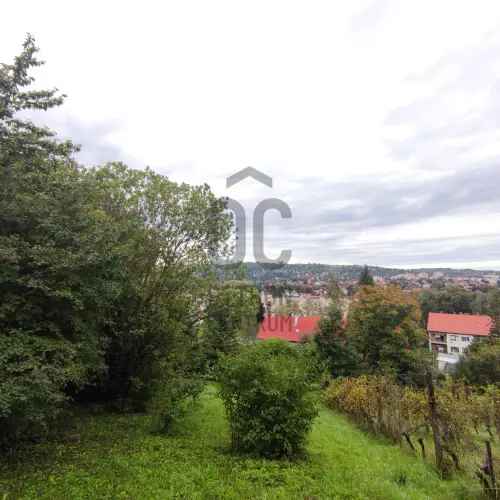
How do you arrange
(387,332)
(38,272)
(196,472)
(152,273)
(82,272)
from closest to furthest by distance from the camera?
(196,472) → (38,272) → (82,272) → (152,273) → (387,332)

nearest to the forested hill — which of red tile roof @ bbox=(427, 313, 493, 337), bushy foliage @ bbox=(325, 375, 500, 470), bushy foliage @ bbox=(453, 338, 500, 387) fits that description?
bushy foliage @ bbox=(325, 375, 500, 470)

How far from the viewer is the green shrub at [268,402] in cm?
532

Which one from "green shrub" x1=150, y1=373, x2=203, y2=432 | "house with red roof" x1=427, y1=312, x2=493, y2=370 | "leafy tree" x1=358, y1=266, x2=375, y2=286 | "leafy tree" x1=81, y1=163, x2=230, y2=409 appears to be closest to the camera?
"green shrub" x1=150, y1=373, x2=203, y2=432

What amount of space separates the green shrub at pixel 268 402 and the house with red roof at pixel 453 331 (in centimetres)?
3645

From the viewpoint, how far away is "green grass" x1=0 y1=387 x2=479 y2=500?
4109 millimetres

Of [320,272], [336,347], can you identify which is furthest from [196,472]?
[320,272]

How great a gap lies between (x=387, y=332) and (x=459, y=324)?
25981 mm

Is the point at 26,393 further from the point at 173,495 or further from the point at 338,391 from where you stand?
the point at 338,391

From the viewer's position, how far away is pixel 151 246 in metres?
8.52

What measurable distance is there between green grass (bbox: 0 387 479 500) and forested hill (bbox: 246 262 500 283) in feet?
22.0

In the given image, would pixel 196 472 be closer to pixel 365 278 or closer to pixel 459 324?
pixel 365 278

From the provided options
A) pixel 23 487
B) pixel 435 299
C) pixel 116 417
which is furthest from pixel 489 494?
pixel 435 299

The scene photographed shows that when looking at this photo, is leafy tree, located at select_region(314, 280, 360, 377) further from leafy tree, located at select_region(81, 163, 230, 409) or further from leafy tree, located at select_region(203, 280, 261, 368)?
leafy tree, located at select_region(81, 163, 230, 409)

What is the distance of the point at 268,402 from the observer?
5.39 meters
